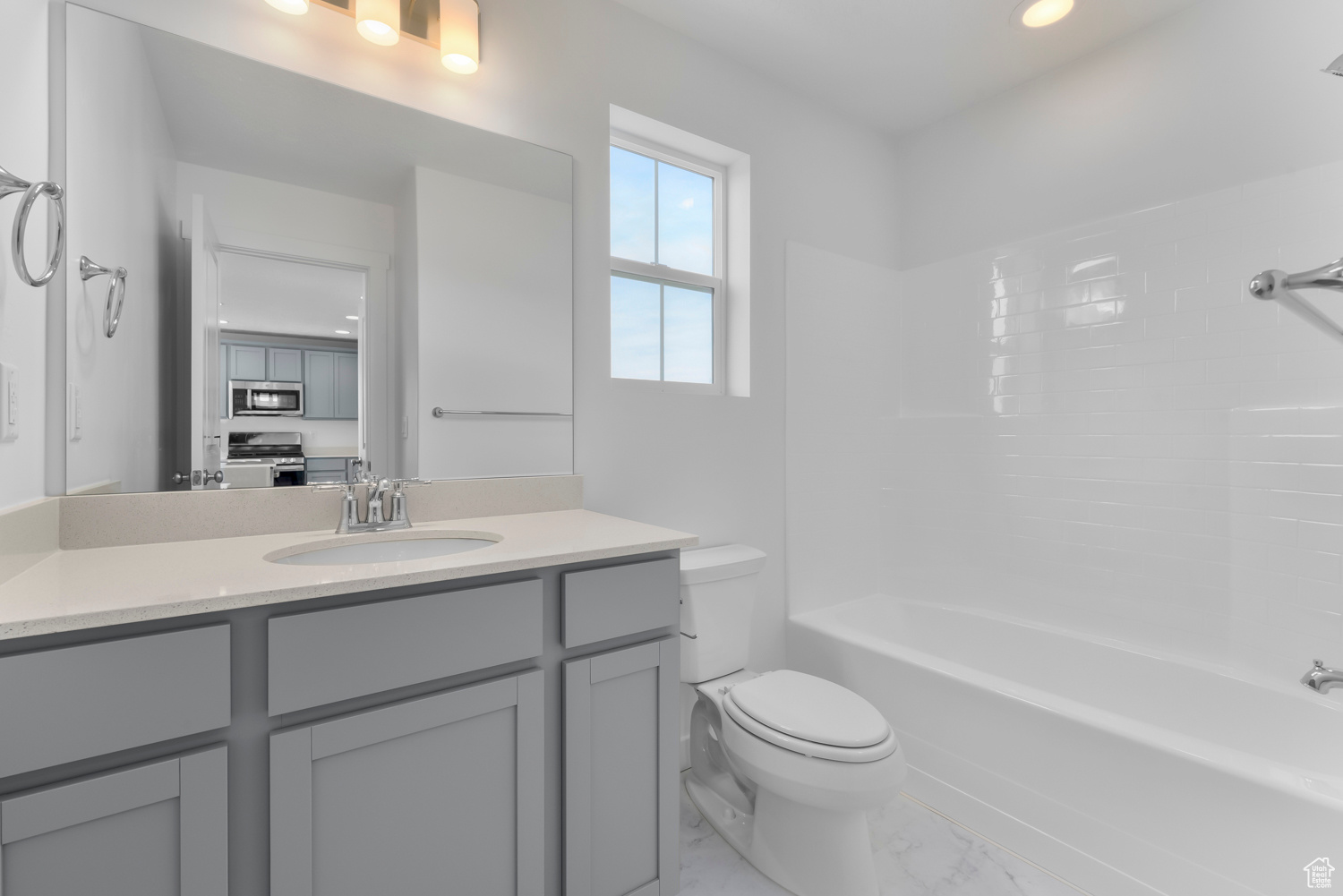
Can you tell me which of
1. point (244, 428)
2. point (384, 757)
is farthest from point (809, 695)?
point (244, 428)

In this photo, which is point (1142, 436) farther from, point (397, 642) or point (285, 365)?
point (285, 365)

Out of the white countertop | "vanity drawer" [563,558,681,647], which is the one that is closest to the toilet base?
"vanity drawer" [563,558,681,647]

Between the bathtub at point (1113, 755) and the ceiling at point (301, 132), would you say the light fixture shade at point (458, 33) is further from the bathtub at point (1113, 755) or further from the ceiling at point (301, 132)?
the bathtub at point (1113, 755)

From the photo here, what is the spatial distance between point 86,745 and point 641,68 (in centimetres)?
221

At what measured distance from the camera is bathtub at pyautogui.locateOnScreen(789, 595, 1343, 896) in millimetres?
1347

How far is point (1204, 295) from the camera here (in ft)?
6.49

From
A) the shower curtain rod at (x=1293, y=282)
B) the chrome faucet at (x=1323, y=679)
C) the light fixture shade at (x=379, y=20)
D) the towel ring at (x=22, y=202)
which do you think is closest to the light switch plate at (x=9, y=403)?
the towel ring at (x=22, y=202)

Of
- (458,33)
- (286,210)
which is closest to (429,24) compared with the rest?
(458,33)

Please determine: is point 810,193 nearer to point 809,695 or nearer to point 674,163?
point 674,163

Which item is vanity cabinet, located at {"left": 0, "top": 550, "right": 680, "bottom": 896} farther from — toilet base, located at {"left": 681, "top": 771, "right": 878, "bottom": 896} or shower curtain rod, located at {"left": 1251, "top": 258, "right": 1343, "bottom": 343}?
shower curtain rod, located at {"left": 1251, "top": 258, "right": 1343, "bottom": 343}

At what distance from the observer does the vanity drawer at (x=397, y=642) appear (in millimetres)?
→ 962

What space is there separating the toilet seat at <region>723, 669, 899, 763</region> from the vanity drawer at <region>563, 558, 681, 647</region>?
424mm

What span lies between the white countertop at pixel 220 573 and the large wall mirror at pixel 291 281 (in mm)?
210

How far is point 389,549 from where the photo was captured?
1.46m
